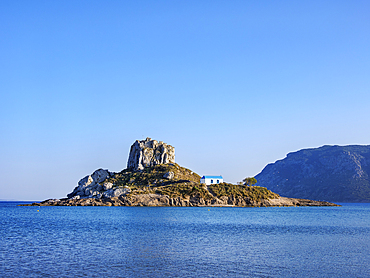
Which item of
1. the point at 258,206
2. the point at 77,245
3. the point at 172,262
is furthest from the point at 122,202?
the point at 172,262

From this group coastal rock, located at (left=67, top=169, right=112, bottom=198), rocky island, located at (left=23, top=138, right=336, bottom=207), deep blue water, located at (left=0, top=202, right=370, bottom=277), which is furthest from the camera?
coastal rock, located at (left=67, top=169, right=112, bottom=198)

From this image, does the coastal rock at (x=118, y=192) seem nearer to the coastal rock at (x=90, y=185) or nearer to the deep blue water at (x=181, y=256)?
the coastal rock at (x=90, y=185)

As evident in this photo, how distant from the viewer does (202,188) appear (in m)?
181

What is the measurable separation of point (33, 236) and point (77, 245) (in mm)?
13752

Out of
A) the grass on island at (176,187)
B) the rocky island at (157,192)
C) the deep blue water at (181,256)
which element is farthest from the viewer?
the grass on island at (176,187)

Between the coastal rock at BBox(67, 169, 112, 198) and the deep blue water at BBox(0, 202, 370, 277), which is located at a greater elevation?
the coastal rock at BBox(67, 169, 112, 198)

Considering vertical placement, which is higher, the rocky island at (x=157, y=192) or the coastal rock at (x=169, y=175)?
the coastal rock at (x=169, y=175)

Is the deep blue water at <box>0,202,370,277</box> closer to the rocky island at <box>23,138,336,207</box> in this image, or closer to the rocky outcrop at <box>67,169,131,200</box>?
the rocky island at <box>23,138,336,207</box>

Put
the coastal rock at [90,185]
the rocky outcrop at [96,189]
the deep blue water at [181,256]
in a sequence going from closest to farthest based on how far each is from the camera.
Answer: the deep blue water at [181,256] → the rocky outcrop at [96,189] → the coastal rock at [90,185]

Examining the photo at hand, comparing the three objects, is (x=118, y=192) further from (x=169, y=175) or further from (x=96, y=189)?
(x=169, y=175)

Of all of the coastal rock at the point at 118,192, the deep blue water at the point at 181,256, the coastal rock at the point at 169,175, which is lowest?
the deep blue water at the point at 181,256

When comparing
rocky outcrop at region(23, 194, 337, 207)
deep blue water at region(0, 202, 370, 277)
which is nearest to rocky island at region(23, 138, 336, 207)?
rocky outcrop at region(23, 194, 337, 207)

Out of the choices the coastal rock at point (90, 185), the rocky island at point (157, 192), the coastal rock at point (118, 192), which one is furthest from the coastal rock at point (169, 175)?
the coastal rock at point (90, 185)

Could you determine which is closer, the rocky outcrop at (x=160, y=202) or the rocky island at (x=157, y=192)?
the rocky outcrop at (x=160, y=202)
